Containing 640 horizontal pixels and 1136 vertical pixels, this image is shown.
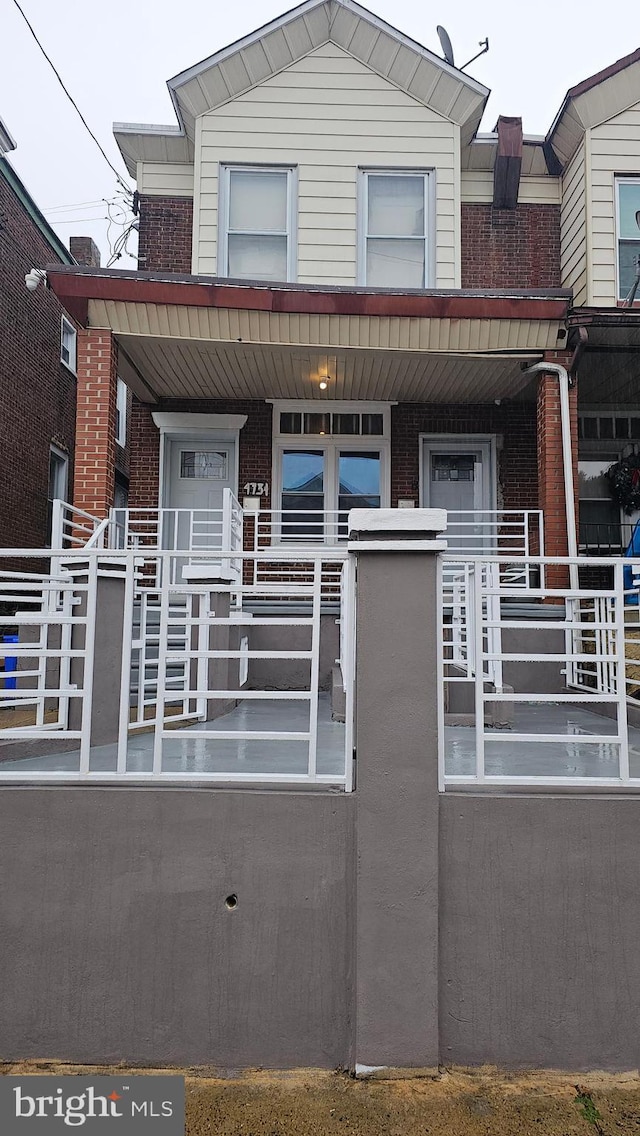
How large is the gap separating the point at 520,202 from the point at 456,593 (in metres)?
6.46

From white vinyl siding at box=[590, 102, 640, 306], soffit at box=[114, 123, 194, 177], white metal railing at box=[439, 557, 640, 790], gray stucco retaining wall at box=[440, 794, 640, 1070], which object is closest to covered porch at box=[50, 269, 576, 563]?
white metal railing at box=[439, 557, 640, 790]

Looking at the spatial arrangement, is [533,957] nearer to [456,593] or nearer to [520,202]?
[456,593]

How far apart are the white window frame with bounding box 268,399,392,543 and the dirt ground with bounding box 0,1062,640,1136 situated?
22.2 ft

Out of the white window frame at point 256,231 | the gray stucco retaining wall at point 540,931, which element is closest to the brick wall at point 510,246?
the white window frame at point 256,231

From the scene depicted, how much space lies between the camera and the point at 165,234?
9.29m

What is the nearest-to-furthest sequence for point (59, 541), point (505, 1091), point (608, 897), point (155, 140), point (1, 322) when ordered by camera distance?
1. point (505, 1091)
2. point (608, 897)
3. point (59, 541)
4. point (155, 140)
5. point (1, 322)

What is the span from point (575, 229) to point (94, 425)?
21.2 feet

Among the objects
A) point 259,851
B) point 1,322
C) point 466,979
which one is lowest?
point 466,979

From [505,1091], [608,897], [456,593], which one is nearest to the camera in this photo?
[505,1091]

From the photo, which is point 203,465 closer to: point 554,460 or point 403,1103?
point 554,460

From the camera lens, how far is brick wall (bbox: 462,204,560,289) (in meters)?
9.35

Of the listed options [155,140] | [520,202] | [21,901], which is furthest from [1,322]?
[21,901]

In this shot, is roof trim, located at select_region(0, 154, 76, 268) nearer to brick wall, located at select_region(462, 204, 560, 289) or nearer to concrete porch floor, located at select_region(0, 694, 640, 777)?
brick wall, located at select_region(462, 204, 560, 289)

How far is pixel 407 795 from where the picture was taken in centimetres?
303
